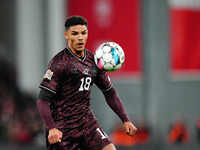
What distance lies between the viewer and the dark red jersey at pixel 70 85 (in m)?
5.49

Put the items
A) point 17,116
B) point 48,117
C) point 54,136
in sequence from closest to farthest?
point 54,136 < point 48,117 < point 17,116

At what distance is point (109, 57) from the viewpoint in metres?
5.53

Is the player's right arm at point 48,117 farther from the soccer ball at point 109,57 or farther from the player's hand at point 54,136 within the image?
the soccer ball at point 109,57

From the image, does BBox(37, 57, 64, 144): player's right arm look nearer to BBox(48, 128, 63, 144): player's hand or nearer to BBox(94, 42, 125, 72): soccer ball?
BBox(48, 128, 63, 144): player's hand

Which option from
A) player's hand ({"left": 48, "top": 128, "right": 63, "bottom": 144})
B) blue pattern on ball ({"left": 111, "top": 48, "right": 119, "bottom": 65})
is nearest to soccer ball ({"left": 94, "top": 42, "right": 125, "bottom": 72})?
blue pattern on ball ({"left": 111, "top": 48, "right": 119, "bottom": 65})

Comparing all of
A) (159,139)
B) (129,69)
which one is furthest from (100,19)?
(159,139)

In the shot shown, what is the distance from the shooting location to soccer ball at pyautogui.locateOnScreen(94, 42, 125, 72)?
218 inches

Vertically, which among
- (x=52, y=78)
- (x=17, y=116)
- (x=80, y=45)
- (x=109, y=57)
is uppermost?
(x=80, y=45)

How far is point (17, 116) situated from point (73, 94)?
6125 mm

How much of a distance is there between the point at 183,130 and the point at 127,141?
1.50 metres

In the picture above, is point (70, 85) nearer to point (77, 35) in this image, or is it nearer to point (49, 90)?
point (49, 90)

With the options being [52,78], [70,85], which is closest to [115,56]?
[70,85]

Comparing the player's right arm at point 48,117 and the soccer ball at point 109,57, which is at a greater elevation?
the soccer ball at point 109,57

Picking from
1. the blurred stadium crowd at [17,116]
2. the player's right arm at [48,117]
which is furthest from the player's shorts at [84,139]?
the blurred stadium crowd at [17,116]
